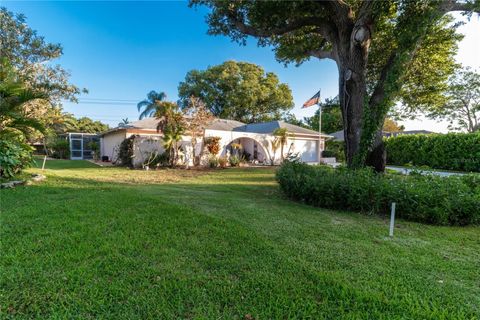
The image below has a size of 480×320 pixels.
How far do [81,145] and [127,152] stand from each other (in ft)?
39.8

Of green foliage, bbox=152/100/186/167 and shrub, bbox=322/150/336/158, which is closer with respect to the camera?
green foliage, bbox=152/100/186/167

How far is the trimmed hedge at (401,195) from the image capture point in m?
4.53

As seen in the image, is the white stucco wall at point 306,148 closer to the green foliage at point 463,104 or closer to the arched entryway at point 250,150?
the arched entryway at point 250,150

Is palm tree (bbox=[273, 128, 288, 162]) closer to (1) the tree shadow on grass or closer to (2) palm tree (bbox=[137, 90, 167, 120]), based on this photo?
(1) the tree shadow on grass

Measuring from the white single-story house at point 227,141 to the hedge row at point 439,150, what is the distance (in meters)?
5.87

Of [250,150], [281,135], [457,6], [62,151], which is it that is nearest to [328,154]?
[281,135]

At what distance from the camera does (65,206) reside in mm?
4801

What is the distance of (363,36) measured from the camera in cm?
687

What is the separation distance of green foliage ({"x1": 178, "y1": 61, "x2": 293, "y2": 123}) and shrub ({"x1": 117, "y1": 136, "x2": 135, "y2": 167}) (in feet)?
49.9

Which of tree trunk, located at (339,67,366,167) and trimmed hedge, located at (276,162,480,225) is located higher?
tree trunk, located at (339,67,366,167)

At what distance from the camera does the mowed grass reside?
81.7 inches

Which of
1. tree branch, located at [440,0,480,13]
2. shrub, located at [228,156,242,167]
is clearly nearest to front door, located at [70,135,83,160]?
shrub, located at [228,156,242,167]

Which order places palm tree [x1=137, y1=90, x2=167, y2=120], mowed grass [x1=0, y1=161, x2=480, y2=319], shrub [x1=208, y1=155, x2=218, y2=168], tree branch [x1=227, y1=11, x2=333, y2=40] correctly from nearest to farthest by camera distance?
mowed grass [x1=0, y1=161, x2=480, y2=319]
tree branch [x1=227, y1=11, x2=333, y2=40]
shrub [x1=208, y1=155, x2=218, y2=168]
palm tree [x1=137, y1=90, x2=167, y2=120]

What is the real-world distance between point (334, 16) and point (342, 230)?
7.01m
